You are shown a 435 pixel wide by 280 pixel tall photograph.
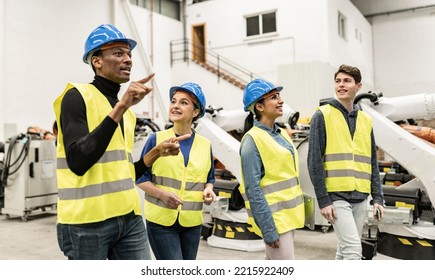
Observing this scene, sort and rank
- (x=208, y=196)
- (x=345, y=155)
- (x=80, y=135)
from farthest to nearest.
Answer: (x=345, y=155) < (x=208, y=196) < (x=80, y=135)

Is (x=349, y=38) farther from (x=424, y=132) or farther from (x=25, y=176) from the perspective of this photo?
(x=25, y=176)

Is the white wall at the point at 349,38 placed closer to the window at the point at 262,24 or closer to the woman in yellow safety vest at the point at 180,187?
the window at the point at 262,24

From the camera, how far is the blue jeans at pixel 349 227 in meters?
2.07

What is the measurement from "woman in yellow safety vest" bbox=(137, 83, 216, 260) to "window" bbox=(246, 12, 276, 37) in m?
9.72

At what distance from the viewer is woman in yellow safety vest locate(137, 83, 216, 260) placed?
190 cm

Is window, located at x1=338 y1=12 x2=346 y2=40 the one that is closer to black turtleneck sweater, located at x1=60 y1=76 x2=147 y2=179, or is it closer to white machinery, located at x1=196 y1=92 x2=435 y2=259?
white machinery, located at x1=196 y1=92 x2=435 y2=259

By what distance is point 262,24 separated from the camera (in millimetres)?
11297

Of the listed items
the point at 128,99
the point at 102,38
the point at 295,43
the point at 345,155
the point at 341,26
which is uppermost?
the point at 341,26

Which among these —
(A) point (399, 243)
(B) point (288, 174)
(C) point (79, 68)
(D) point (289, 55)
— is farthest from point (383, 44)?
(C) point (79, 68)

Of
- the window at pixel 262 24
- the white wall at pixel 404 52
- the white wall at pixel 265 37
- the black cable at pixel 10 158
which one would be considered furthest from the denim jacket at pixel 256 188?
the window at pixel 262 24

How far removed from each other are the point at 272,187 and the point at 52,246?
323 cm

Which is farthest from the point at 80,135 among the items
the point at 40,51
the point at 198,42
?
the point at 198,42

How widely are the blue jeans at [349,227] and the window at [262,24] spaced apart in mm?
9647

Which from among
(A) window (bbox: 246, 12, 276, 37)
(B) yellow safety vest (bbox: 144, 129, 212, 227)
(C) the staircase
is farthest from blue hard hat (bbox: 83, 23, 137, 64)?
(A) window (bbox: 246, 12, 276, 37)
